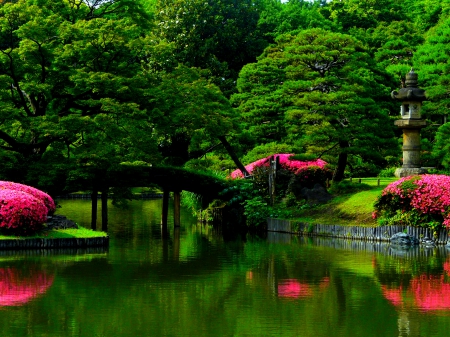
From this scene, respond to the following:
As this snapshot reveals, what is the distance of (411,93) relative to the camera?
32.0 m

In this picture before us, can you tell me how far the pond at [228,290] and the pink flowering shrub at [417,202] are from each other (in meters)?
1.29

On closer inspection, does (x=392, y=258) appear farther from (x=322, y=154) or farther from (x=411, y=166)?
(x=322, y=154)

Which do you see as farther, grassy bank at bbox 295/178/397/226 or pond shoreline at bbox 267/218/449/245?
grassy bank at bbox 295/178/397/226

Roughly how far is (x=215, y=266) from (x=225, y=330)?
28.4ft

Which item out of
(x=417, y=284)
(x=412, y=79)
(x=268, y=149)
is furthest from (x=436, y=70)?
(x=417, y=284)

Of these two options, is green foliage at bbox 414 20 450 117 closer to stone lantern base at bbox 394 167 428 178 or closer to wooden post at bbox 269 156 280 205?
stone lantern base at bbox 394 167 428 178

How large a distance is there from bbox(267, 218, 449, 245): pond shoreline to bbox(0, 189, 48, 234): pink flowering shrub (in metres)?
10.0

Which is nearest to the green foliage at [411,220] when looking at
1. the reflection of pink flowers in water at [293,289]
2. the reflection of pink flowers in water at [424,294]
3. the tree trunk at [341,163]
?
the tree trunk at [341,163]

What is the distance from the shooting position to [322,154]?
35.3 meters

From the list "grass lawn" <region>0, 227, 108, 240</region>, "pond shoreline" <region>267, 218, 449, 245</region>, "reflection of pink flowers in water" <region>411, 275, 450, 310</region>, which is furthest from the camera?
"pond shoreline" <region>267, 218, 449, 245</region>

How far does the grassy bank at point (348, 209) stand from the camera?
98.7 feet

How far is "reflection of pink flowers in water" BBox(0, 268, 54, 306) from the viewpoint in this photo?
16938 millimetres

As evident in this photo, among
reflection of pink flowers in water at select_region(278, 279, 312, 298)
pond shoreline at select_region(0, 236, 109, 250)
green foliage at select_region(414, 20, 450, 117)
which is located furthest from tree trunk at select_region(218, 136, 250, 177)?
reflection of pink flowers in water at select_region(278, 279, 312, 298)

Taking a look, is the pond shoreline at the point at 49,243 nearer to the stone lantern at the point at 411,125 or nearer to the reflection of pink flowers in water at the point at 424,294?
the reflection of pink flowers in water at the point at 424,294
